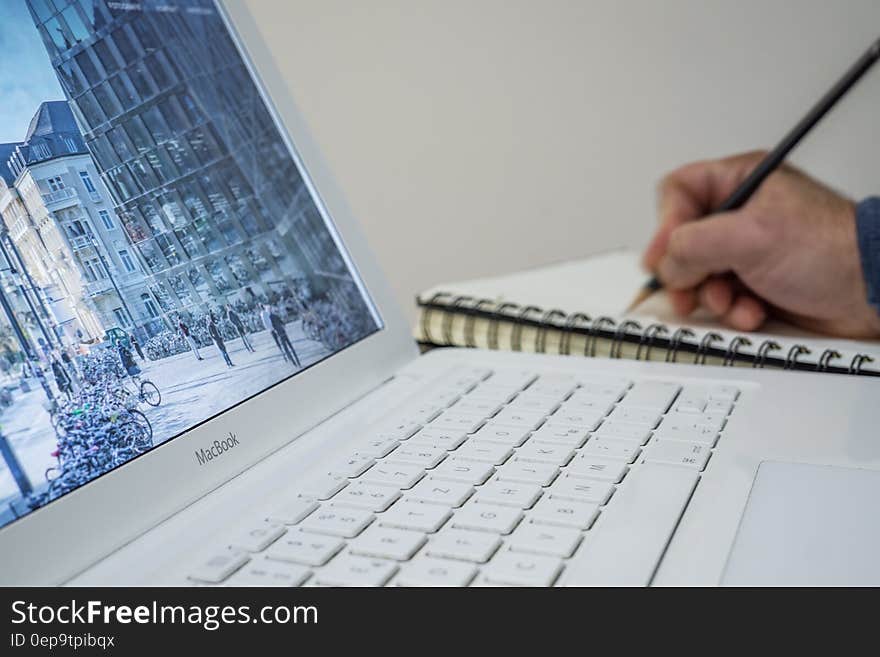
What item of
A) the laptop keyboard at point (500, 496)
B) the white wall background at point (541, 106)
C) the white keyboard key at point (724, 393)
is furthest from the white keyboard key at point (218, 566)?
the white wall background at point (541, 106)

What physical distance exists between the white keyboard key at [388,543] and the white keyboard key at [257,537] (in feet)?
0.13

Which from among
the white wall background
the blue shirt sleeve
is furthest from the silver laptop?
the white wall background

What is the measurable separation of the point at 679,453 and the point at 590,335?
0.81 feet

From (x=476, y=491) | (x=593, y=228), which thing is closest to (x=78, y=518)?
(x=476, y=491)

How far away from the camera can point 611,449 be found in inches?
17.4

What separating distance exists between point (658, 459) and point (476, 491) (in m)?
0.10

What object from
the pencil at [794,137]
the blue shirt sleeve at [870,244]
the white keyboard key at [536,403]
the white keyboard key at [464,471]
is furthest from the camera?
the pencil at [794,137]

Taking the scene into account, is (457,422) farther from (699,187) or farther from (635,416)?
(699,187)

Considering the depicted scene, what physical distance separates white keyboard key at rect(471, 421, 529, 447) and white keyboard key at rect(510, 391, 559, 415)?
0.11ft

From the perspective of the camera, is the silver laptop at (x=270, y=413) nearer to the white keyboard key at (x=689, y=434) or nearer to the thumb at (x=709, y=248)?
the white keyboard key at (x=689, y=434)

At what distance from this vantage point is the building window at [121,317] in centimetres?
41

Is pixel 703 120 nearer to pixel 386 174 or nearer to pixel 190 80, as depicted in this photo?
pixel 386 174

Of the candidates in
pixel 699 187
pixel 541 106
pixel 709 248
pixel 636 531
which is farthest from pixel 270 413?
pixel 541 106

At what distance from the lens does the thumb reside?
2.37 feet
